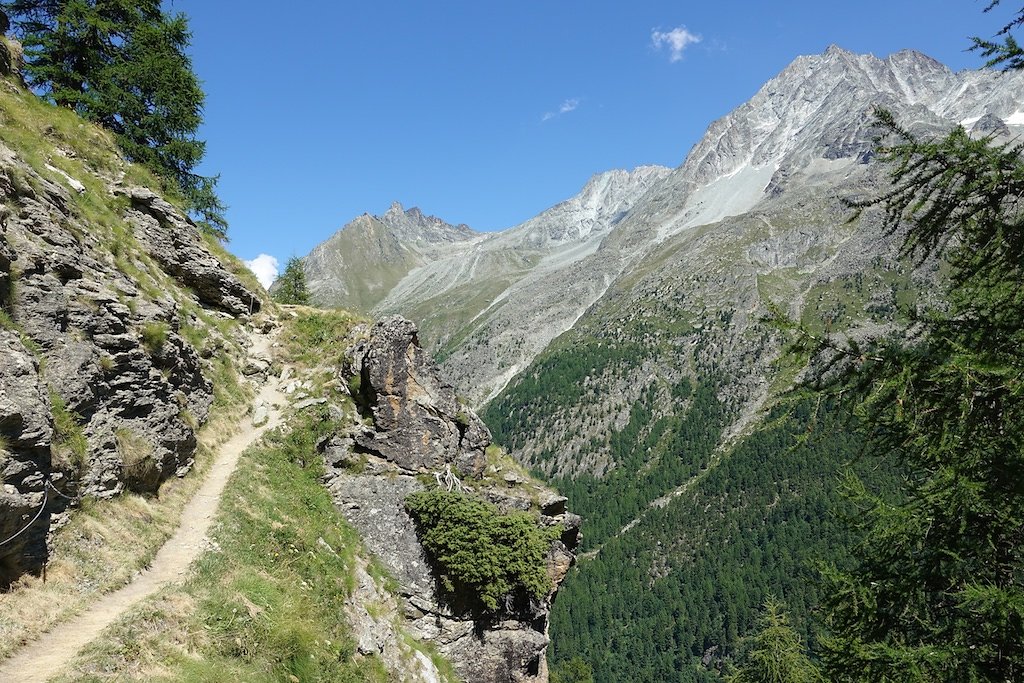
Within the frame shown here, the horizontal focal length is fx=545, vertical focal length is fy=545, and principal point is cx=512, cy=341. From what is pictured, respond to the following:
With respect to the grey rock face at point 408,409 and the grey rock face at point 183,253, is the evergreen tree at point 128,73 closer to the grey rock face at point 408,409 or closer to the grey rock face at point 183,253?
the grey rock face at point 183,253

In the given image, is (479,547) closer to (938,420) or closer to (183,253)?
(938,420)

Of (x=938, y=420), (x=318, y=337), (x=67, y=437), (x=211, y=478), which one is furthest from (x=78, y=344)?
(x=938, y=420)

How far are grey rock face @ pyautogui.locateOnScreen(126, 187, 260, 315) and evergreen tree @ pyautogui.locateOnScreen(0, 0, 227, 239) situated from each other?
402cm

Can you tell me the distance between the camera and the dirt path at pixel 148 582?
24.8 ft

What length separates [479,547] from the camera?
59.2 feet

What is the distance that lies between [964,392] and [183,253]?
27.1 metres

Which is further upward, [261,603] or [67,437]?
[67,437]

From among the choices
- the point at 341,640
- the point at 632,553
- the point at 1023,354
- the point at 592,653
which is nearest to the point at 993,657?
the point at 1023,354

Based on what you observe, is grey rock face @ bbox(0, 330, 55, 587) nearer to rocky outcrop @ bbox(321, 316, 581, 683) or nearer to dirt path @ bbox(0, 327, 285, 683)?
dirt path @ bbox(0, 327, 285, 683)

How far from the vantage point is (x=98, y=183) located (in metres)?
21.8

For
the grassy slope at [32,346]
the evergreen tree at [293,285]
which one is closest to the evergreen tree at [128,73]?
the grassy slope at [32,346]

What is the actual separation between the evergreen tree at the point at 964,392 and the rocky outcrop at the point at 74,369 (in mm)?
13055

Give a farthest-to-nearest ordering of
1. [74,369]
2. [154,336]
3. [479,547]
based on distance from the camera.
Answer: [479,547]
[154,336]
[74,369]

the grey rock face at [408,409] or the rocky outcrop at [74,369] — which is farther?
the grey rock face at [408,409]
